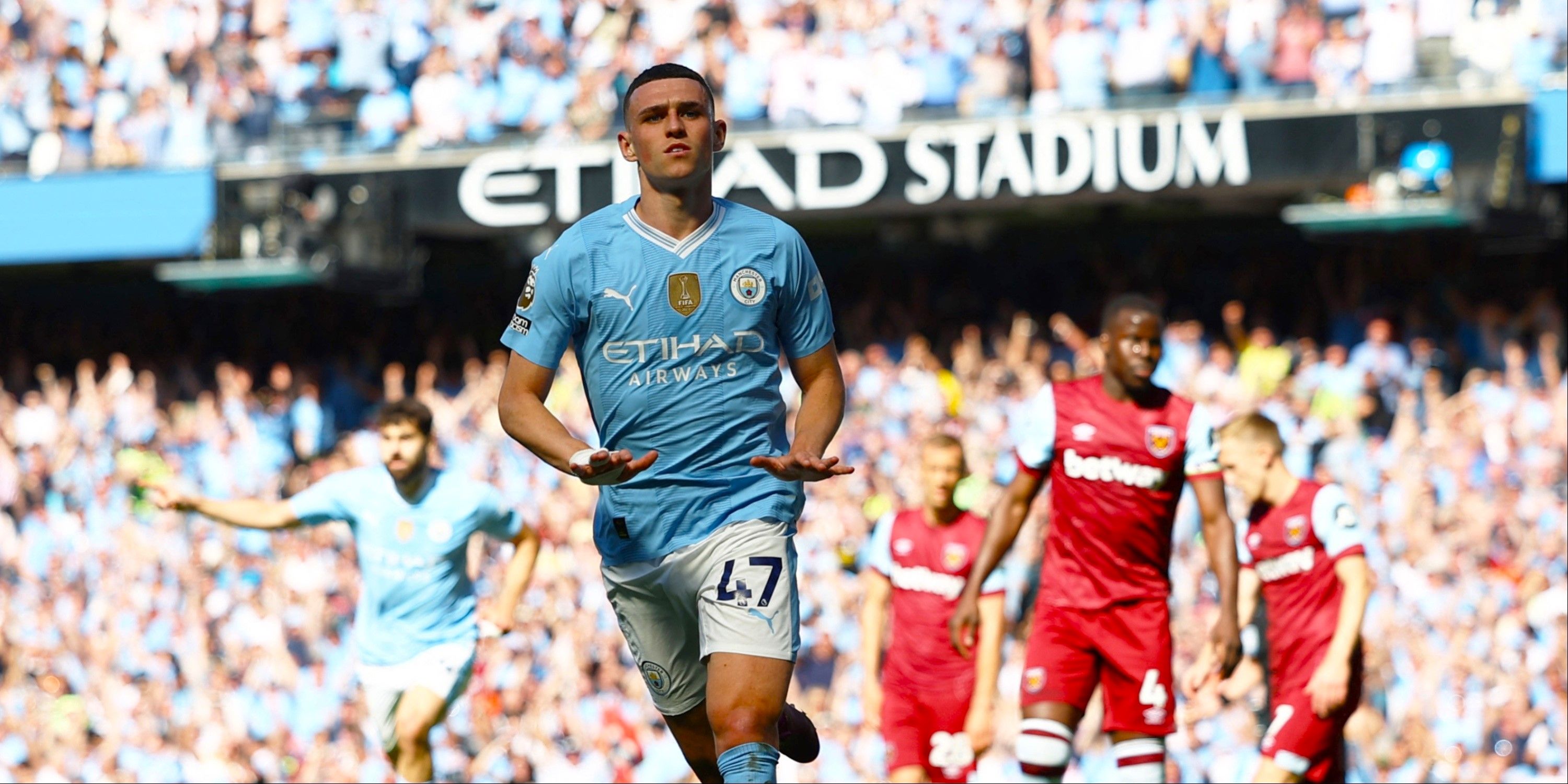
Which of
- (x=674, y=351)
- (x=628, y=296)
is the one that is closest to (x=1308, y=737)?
(x=674, y=351)

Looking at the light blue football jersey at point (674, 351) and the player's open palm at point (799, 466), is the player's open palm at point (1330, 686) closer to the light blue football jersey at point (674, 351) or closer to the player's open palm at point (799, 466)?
the light blue football jersey at point (674, 351)

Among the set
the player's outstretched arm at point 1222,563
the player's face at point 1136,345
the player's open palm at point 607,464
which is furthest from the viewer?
the player's face at point 1136,345

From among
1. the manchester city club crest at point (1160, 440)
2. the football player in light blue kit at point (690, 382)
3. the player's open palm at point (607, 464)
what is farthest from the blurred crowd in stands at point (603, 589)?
the player's open palm at point (607, 464)

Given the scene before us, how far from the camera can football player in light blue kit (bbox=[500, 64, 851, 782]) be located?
513 centimetres

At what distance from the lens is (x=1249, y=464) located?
8438mm

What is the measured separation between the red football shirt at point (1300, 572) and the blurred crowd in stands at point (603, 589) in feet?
10.9

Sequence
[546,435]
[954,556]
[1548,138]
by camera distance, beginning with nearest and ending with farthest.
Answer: [546,435] < [954,556] < [1548,138]

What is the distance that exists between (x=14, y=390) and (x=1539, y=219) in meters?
14.5

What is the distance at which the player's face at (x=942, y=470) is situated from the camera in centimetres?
927

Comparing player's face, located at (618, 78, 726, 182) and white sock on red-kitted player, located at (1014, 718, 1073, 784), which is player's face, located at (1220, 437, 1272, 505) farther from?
player's face, located at (618, 78, 726, 182)

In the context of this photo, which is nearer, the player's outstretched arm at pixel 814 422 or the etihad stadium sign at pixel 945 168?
the player's outstretched arm at pixel 814 422

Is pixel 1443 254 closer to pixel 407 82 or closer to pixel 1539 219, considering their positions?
pixel 1539 219

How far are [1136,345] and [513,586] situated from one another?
3.28 m

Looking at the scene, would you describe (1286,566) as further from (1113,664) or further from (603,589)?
(603,589)
